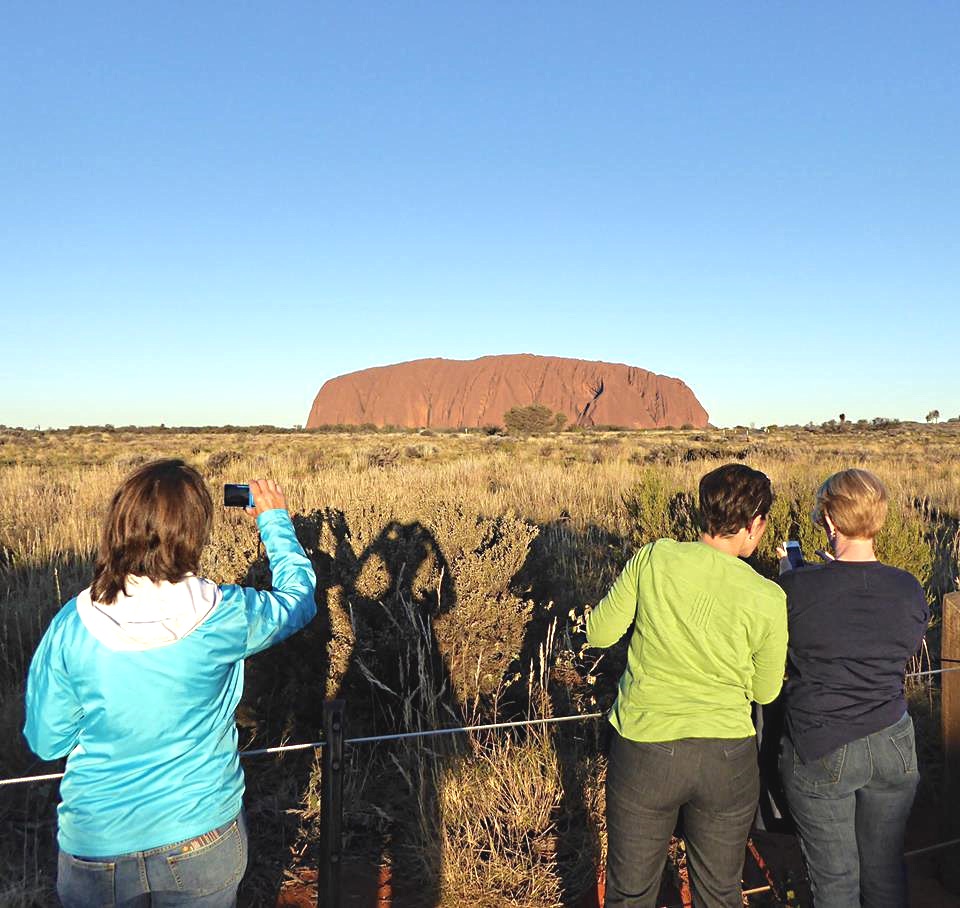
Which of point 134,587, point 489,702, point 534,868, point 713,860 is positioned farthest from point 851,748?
point 489,702

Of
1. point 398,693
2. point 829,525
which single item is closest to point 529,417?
point 398,693

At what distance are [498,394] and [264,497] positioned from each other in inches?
5879

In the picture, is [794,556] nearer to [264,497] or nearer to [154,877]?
[264,497]

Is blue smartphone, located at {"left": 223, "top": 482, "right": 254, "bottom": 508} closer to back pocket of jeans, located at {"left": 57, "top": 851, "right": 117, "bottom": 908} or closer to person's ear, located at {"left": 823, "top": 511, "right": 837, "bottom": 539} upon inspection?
back pocket of jeans, located at {"left": 57, "top": 851, "right": 117, "bottom": 908}

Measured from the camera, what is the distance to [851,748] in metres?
2.13

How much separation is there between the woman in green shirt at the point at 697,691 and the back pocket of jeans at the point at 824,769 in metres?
0.19

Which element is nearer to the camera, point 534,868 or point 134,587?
point 134,587

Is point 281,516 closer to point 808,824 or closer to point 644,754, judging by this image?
point 644,754

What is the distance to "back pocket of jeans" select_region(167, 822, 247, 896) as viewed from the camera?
1605 millimetres

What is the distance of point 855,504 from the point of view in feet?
7.07

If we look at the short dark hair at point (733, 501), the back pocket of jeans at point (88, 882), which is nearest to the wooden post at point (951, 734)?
the short dark hair at point (733, 501)

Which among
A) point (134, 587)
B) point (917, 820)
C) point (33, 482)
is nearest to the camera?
point (134, 587)

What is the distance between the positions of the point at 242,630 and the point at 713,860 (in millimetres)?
1464

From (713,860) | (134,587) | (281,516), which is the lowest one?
(713,860)
